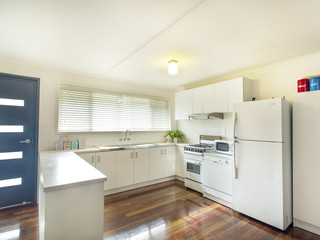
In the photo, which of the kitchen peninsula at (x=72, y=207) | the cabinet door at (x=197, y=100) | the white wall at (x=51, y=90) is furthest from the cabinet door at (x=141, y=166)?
the kitchen peninsula at (x=72, y=207)

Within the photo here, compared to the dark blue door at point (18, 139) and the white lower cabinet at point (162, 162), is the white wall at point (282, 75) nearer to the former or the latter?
the white lower cabinet at point (162, 162)

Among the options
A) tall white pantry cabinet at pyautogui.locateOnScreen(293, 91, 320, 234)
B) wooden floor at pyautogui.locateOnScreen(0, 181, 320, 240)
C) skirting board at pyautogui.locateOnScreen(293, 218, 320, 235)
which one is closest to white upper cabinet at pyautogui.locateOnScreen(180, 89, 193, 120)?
wooden floor at pyautogui.locateOnScreen(0, 181, 320, 240)

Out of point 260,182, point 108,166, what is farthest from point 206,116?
point 108,166

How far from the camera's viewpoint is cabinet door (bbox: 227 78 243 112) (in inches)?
127

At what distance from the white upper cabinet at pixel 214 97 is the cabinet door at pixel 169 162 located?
94 centimetres

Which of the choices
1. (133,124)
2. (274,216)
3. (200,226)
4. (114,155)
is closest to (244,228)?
(274,216)

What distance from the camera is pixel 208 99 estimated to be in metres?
3.82

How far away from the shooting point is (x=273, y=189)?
2377 millimetres

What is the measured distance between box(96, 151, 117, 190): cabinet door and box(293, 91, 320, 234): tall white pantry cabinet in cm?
306

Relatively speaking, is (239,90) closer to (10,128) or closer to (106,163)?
(106,163)

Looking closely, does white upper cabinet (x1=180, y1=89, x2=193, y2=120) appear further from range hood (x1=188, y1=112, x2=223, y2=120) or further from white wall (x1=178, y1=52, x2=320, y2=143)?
white wall (x1=178, y1=52, x2=320, y2=143)

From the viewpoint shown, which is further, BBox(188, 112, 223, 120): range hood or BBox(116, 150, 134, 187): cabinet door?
BBox(188, 112, 223, 120): range hood

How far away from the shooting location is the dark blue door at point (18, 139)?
289cm

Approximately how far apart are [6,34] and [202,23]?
236 centimetres
